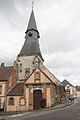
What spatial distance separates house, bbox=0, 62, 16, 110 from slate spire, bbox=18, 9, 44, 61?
6267 mm

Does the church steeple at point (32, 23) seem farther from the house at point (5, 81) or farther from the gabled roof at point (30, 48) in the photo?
the house at point (5, 81)

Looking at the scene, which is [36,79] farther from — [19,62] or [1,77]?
[19,62]

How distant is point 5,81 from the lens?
41375 mm

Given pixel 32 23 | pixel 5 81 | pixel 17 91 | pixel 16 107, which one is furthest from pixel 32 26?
pixel 16 107

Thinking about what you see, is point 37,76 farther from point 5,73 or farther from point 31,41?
point 31,41

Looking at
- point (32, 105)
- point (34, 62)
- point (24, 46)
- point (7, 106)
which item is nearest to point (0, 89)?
point (7, 106)

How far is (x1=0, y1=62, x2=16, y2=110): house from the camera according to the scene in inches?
1585

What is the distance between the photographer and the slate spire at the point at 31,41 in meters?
49.7

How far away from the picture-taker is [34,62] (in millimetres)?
48062

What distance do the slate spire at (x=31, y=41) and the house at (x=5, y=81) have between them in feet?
20.6

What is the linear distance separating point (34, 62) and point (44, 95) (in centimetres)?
1233

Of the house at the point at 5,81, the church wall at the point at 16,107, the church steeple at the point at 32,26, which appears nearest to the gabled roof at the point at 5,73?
the house at the point at 5,81

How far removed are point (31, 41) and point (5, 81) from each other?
14.9 meters

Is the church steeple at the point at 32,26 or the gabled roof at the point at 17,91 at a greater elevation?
the church steeple at the point at 32,26
